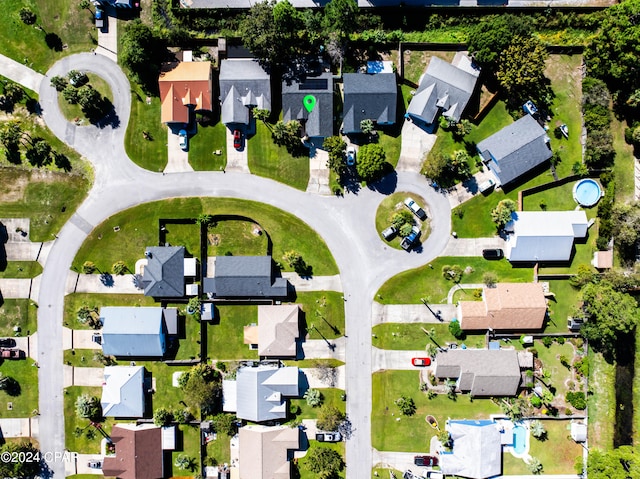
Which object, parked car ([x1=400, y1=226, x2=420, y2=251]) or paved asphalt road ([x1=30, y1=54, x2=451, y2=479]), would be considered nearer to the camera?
parked car ([x1=400, y1=226, x2=420, y2=251])

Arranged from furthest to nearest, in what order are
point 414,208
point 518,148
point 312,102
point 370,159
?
point 414,208, point 312,102, point 518,148, point 370,159

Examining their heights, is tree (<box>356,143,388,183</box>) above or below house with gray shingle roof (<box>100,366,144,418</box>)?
above

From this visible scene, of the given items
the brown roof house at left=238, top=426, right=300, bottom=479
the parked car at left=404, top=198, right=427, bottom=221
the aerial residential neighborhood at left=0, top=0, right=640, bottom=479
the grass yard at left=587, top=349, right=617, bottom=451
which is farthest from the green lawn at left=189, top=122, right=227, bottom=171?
the grass yard at left=587, top=349, right=617, bottom=451

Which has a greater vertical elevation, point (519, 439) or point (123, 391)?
point (123, 391)

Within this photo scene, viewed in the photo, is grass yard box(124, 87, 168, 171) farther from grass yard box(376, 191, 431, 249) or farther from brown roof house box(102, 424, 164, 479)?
brown roof house box(102, 424, 164, 479)

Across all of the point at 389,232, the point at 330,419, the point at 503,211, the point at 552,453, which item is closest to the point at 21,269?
the point at 330,419

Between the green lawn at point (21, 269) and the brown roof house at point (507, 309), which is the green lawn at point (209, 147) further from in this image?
the brown roof house at point (507, 309)

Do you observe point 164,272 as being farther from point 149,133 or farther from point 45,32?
point 45,32
